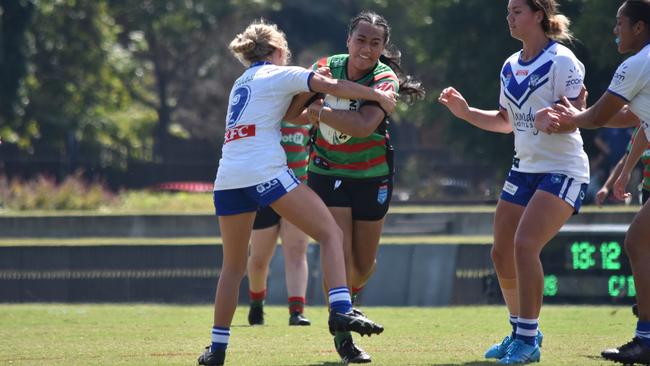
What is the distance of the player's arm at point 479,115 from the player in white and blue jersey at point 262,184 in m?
0.94

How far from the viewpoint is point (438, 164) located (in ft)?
137

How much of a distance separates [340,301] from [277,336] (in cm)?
260

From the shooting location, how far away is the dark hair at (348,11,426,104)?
338 inches

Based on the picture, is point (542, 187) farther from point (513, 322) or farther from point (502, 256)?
point (513, 322)

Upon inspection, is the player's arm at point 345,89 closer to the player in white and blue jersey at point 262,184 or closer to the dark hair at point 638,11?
the player in white and blue jersey at point 262,184

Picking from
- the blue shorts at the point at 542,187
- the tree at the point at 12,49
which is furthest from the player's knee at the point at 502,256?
the tree at the point at 12,49

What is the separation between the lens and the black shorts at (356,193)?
8.74m

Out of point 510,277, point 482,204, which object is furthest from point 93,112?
point 510,277

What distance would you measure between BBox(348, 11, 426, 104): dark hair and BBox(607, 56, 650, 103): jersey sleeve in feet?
5.26

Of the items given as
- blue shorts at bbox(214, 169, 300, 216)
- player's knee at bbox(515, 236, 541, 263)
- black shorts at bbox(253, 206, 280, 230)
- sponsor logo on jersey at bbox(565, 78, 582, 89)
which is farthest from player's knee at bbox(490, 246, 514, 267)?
black shorts at bbox(253, 206, 280, 230)

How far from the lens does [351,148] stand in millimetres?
8688

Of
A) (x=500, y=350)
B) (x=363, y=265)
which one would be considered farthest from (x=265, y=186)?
(x=500, y=350)

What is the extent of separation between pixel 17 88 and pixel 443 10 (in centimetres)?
1283

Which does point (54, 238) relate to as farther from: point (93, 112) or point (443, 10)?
point (93, 112)
